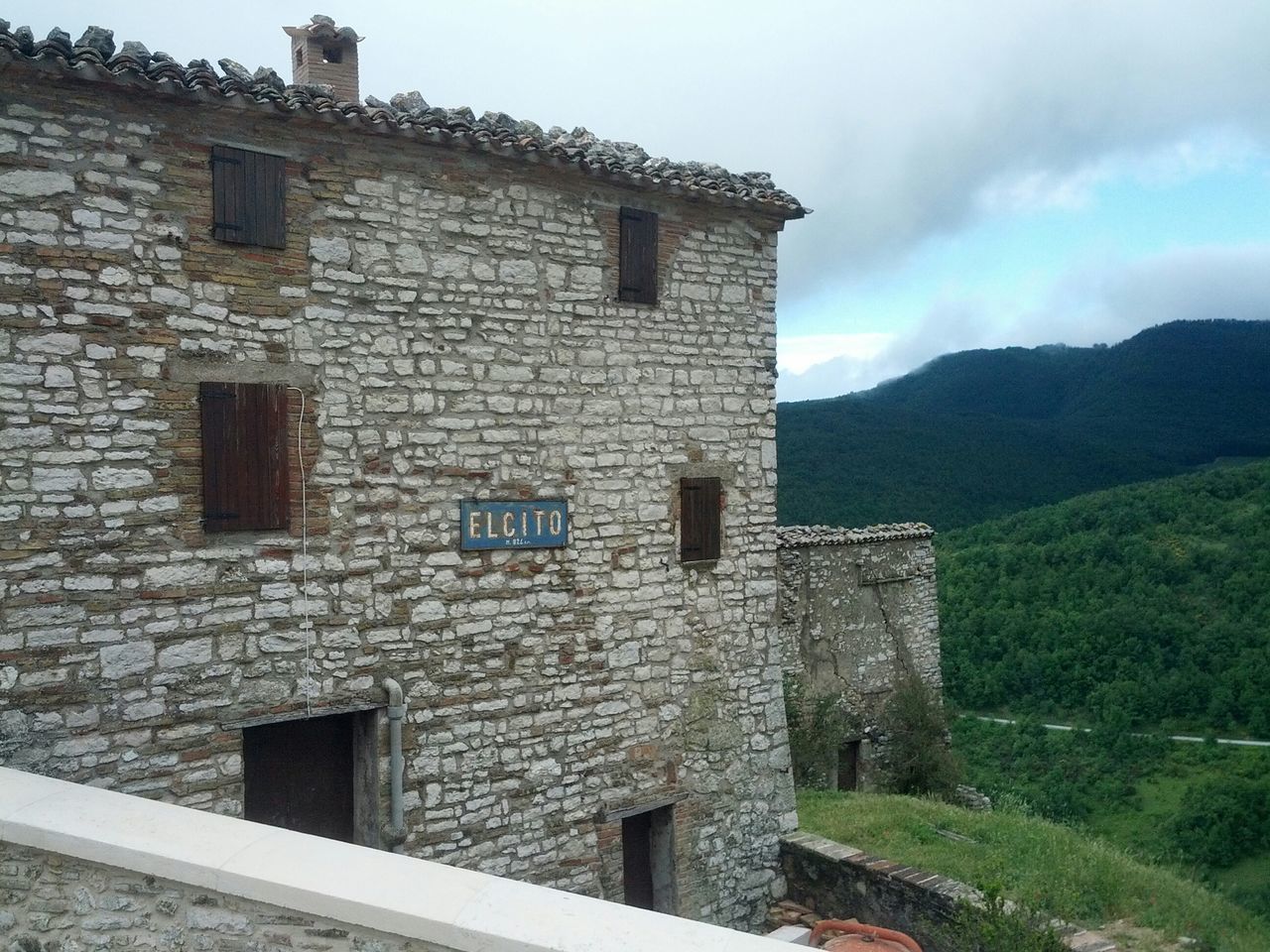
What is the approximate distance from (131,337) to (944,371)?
55.3 meters

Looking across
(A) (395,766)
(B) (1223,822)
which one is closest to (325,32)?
(A) (395,766)

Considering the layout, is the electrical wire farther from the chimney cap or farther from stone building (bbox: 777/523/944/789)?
stone building (bbox: 777/523/944/789)

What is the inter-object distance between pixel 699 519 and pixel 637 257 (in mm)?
2201

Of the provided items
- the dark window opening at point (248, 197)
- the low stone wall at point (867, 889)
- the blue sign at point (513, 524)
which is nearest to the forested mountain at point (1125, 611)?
the low stone wall at point (867, 889)

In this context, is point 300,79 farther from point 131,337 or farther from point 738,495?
point 738,495

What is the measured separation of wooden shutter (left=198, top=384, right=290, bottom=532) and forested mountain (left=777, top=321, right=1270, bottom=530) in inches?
937

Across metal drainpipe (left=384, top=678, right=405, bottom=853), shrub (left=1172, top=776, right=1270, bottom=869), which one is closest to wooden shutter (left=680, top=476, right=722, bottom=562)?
metal drainpipe (left=384, top=678, right=405, bottom=853)

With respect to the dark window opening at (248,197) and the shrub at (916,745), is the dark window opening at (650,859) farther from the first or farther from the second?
the shrub at (916,745)

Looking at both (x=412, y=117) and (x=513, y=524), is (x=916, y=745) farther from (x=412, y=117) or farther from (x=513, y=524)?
(x=412, y=117)

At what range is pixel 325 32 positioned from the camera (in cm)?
780

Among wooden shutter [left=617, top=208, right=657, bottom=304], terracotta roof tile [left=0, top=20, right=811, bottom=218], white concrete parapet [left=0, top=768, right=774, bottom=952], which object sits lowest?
white concrete parapet [left=0, top=768, right=774, bottom=952]

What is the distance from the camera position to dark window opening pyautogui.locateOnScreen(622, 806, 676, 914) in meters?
8.06

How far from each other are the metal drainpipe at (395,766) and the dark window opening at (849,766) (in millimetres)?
10037

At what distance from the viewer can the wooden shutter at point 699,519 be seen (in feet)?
26.4
